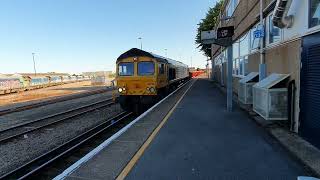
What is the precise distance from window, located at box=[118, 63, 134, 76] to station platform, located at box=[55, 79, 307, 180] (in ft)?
21.0

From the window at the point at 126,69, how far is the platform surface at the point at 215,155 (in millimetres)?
6571

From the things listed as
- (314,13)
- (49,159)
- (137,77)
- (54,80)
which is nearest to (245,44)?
(137,77)

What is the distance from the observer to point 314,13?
7121mm

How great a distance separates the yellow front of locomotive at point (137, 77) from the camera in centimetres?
1588

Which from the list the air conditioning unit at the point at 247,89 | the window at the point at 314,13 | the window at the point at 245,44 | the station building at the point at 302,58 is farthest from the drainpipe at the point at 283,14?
the window at the point at 245,44

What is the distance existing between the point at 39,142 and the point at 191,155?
21.2 ft

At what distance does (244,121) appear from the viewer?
10539mm

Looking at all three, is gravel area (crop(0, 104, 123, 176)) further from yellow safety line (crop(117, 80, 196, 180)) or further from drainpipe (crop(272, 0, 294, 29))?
drainpipe (crop(272, 0, 294, 29))

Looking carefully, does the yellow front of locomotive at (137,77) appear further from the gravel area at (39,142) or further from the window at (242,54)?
the window at (242,54)

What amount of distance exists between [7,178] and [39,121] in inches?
315

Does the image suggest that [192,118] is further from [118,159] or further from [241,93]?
[118,159]

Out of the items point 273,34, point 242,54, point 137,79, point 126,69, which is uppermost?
point 273,34

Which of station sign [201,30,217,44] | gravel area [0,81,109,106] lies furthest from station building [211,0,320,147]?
gravel area [0,81,109,106]

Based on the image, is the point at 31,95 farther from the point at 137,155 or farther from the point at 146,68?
the point at 137,155
